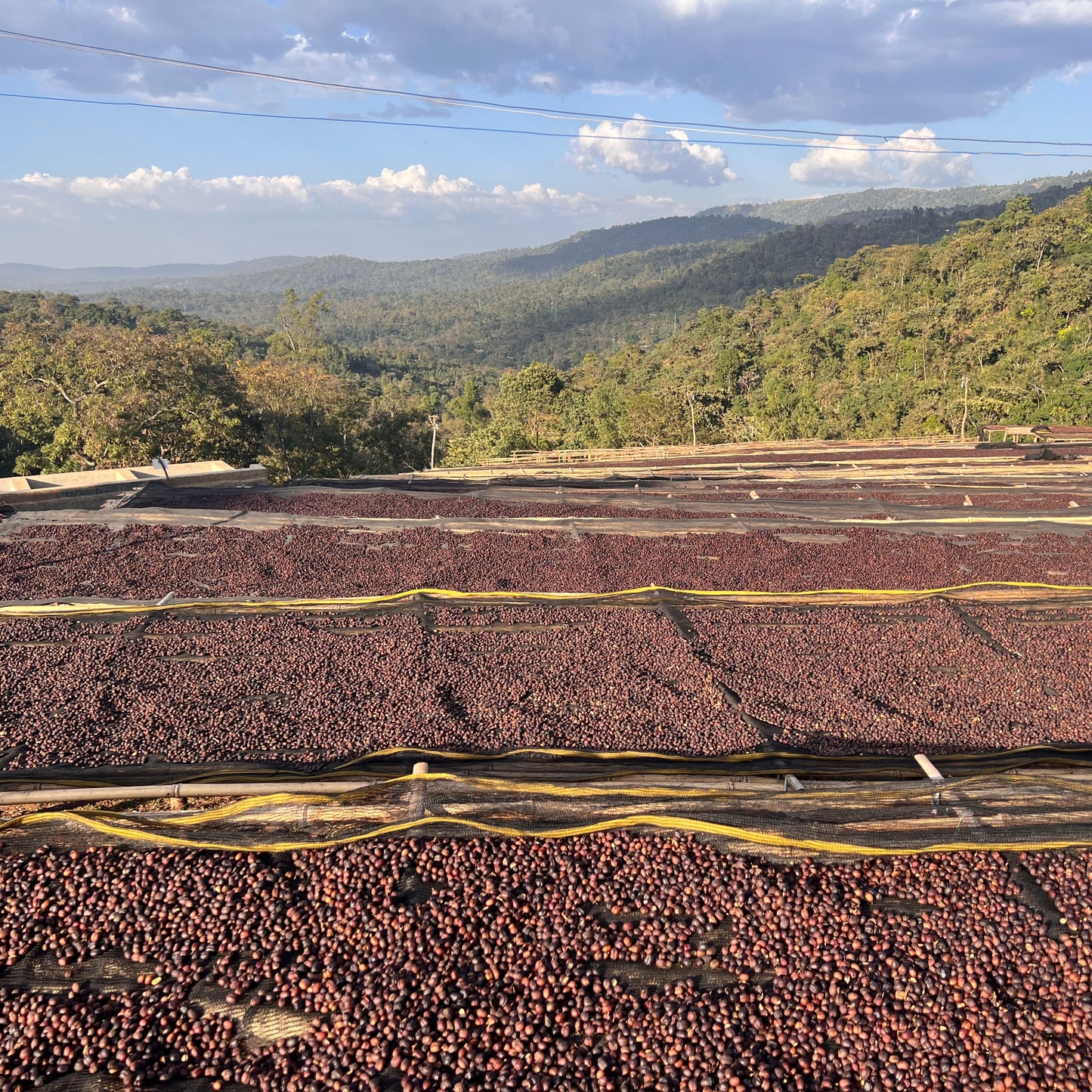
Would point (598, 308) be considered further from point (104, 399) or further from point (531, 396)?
point (104, 399)

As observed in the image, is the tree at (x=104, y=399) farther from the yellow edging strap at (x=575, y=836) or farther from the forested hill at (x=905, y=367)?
the yellow edging strap at (x=575, y=836)

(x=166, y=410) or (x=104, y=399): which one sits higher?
(x=104, y=399)

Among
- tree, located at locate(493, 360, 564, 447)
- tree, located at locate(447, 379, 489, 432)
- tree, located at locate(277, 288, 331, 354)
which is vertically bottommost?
tree, located at locate(447, 379, 489, 432)

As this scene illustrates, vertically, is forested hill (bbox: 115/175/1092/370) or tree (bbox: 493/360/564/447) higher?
forested hill (bbox: 115/175/1092/370)

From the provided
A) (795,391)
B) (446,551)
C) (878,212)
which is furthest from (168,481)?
(878,212)

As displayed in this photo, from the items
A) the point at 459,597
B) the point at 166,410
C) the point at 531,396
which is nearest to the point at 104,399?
the point at 166,410

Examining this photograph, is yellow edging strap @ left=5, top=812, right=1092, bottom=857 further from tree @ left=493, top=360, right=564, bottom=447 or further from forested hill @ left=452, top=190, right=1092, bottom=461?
tree @ left=493, top=360, right=564, bottom=447

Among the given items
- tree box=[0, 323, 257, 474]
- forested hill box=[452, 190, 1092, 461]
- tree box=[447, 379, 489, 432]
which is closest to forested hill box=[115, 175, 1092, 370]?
tree box=[447, 379, 489, 432]
